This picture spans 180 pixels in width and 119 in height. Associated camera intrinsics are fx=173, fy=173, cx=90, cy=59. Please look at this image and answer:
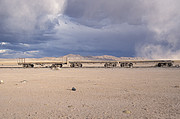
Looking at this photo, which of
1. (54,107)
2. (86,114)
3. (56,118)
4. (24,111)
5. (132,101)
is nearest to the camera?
(56,118)

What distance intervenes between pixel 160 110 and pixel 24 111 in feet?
18.3

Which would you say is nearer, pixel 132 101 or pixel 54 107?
pixel 54 107

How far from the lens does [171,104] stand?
314 inches

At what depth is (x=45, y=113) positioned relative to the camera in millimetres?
6871

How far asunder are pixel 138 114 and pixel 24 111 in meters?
4.59

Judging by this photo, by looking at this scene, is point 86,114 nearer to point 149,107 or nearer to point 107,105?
point 107,105

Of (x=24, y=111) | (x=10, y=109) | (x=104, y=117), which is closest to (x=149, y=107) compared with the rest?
(x=104, y=117)

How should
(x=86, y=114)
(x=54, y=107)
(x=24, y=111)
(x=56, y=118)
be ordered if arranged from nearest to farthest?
1. (x=56, y=118)
2. (x=86, y=114)
3. (x=24, y=111)
4. (x=54, y=107)

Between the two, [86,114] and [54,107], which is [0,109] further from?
[86,114]

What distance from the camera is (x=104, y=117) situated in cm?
627

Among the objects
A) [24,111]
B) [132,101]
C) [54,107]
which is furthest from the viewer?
[132,101]

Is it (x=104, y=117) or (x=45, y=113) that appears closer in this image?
(x=104, y=117)

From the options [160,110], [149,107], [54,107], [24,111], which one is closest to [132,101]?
[149,107]

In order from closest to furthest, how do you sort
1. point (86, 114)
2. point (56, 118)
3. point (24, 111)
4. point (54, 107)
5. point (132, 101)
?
1. point (56, 118)
2. point (86, 114)
3. point (24, 111)
4. point (54, 107)
5. point (132, 101)
